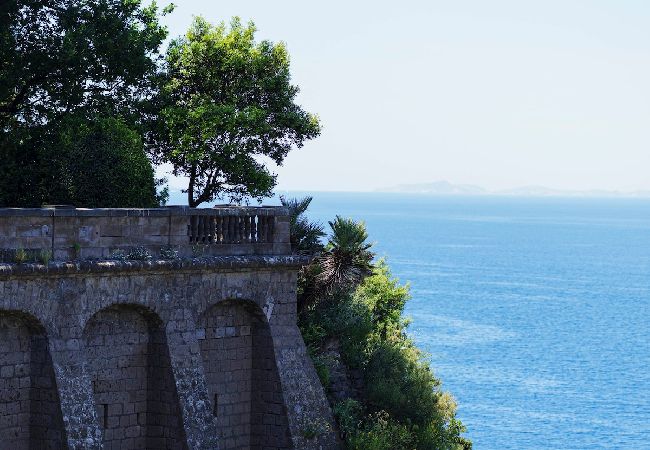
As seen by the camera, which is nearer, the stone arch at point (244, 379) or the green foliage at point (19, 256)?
the green foliage at point (19, 256)

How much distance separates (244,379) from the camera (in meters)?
31.5

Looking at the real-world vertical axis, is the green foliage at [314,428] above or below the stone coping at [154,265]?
below

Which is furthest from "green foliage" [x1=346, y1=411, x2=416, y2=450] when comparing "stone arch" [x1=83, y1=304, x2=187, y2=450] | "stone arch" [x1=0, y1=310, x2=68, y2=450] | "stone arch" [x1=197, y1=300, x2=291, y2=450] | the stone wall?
"stone arch" [x1=0, y1=310, x2=68, y2=450]

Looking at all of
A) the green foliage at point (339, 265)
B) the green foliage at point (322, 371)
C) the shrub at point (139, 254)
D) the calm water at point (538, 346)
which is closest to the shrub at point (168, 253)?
the shrub at point (139, 254)

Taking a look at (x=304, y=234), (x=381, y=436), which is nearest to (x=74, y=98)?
(x=304, y=234)

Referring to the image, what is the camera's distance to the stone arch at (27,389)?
86.2 ft

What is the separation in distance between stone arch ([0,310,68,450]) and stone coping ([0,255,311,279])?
0.97 meters

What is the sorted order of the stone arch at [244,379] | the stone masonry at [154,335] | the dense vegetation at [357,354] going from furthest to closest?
the dense vegetation at [357,354] → the stone arch at [244,379] → the stone masonry at [154,335]

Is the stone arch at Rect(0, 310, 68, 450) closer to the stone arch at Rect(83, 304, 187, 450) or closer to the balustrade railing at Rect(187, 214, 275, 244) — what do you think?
the stone arch at Rect(83, 304, 187, 450)

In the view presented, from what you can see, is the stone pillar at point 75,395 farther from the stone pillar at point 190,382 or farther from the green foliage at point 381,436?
the green foliage at point 381,436

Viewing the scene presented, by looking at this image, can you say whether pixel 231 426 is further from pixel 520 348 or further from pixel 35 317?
pixel 520 348

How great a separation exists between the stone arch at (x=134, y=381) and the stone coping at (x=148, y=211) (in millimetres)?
1983

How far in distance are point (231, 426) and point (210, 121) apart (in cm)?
967

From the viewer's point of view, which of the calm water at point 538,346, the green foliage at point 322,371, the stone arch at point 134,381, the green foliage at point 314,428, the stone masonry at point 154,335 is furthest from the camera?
the calm water at point 538,346
